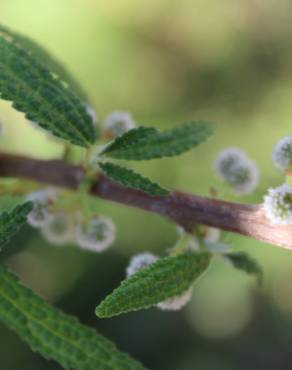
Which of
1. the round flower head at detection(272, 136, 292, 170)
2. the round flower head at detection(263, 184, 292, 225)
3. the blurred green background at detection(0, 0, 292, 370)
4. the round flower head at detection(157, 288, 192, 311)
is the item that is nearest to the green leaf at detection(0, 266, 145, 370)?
the round flower head at detection(157, 288, 192, 311)

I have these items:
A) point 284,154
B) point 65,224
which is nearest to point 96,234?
point 65,224

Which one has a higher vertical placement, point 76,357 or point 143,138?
point 143,138

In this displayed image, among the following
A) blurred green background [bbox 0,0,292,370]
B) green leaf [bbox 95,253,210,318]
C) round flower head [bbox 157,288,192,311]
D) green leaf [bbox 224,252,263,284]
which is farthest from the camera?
blurred green background [bbox 0,0,292,370]

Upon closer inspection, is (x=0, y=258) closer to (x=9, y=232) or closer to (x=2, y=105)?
(x=2, y=105)

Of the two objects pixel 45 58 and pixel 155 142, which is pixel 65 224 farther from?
pixel 45 58

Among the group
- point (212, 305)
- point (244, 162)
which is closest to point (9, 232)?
point (244, 162)

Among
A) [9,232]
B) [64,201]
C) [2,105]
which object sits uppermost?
[2,105]

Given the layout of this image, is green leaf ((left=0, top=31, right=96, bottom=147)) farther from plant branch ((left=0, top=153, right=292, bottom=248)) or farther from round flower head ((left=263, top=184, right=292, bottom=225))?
round flower head ((left=263, top=184, right=292, bottom=225))
